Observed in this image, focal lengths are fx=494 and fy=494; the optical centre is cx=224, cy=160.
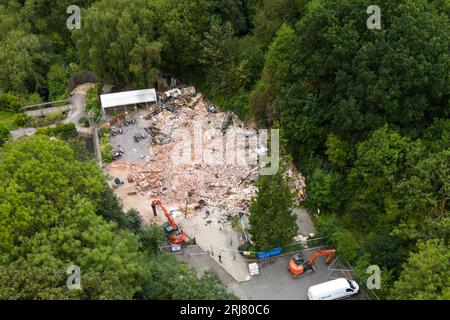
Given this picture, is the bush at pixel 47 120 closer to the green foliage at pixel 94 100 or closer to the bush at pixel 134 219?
the green foliage at pixel 94 100

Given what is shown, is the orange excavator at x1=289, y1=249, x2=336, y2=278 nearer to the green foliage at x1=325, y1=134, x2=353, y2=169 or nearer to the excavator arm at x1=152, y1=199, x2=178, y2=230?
the green foliage at x1=325, y1=134, x2=353, y2=169

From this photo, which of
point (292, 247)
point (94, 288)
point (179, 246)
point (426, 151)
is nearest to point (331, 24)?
point (426, 151)

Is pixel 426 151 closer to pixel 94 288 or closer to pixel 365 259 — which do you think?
pixel 365 259

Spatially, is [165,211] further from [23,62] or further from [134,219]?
[23,62]

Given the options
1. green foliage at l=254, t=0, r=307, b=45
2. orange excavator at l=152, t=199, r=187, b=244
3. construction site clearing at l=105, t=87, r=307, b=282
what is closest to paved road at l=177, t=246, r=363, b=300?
construction site clearing at l=105, t=87, r=307, b=282

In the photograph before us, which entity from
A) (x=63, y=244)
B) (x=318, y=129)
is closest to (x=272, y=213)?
(x=318, y=129)

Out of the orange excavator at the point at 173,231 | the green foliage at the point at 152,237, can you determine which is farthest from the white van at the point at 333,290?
the green foliage at the point at 152,237
